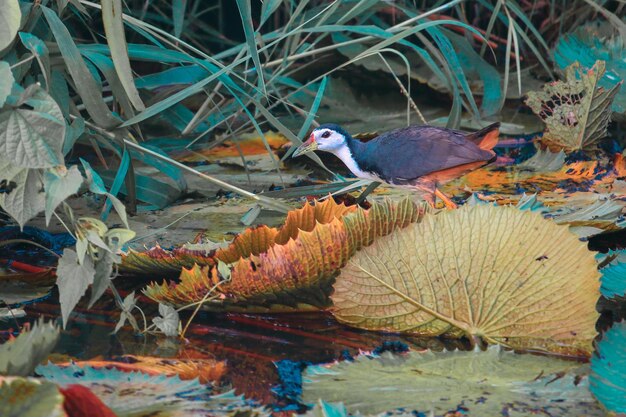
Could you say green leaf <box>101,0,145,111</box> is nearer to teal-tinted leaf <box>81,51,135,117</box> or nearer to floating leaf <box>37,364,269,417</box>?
teal-tinted leaf <box>81,51,135,117</box>

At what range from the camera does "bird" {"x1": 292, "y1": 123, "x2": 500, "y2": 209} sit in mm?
2678

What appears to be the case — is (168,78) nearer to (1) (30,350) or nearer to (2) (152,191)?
(2) (152,191)

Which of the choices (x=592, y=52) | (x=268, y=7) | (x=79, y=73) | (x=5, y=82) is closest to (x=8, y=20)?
(x=5, y=82)

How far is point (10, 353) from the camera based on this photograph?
1.42 m

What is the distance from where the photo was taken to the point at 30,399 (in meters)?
1.23

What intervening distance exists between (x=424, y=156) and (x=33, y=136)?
1.32 metres

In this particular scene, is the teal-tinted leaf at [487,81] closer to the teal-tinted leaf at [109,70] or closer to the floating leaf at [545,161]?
the floating leaf at [545,161]

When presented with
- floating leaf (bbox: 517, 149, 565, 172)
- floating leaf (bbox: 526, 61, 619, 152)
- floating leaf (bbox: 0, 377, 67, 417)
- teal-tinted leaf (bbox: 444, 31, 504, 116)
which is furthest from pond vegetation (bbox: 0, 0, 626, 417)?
teal-tinted leaf (bbox: 444, 31, 504, 116)

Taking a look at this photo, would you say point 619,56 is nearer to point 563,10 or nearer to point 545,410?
point 563,10

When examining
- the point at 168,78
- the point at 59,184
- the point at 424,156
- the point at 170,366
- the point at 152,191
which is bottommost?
the point at 170,366

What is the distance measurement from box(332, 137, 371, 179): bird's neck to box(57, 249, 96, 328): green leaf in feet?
4.04

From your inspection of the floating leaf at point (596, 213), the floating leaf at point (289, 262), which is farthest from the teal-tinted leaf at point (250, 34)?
the floating leaf at point (596, 213)

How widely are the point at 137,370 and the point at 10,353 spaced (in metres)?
0.27

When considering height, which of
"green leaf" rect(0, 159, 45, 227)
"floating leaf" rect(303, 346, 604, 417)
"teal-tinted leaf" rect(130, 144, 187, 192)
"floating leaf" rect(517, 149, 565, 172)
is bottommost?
"floating leaf" rect(303, 346, 604, 417)
